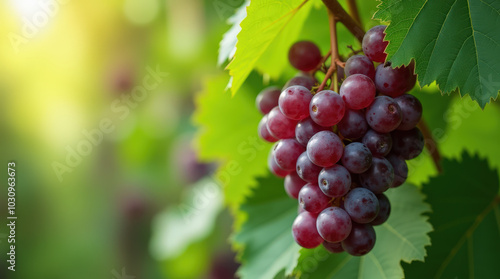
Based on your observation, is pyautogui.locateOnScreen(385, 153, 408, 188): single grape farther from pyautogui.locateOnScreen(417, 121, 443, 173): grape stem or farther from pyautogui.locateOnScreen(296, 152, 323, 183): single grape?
pyautogui.locateOnScreen(417, 121, 443, 173): grape stem

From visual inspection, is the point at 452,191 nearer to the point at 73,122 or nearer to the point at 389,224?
the point at 389,224

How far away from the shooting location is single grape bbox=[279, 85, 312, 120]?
2.56 feet

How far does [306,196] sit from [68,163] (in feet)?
8.24

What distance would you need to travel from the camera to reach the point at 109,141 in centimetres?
286

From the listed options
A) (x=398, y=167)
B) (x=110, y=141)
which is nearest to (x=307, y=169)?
(x=398, y=167)

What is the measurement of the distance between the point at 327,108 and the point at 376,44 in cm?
15

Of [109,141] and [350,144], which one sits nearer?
[350,144]

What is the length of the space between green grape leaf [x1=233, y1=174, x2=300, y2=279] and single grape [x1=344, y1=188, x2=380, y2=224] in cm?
30

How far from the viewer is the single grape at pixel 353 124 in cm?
78

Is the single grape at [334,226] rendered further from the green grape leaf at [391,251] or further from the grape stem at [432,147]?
the grape stem at [432,147]

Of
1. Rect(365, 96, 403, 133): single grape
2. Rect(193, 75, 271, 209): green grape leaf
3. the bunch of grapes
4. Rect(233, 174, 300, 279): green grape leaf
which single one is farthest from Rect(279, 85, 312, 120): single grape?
Rect(193, 75, 271, 209): green grape leaf

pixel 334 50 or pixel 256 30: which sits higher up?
pixel 256 30

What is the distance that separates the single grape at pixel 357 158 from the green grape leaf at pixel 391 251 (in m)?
0.23

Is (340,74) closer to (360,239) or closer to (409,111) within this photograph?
(409,111)
